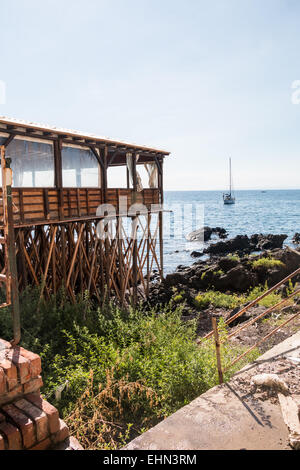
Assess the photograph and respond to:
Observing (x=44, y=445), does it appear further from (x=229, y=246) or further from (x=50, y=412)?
(x=229, y=246)

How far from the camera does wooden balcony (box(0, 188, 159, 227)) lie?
990cm

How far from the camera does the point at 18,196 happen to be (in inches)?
389

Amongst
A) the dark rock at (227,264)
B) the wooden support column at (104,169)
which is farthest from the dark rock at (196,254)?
the wooden support column at (104,169)

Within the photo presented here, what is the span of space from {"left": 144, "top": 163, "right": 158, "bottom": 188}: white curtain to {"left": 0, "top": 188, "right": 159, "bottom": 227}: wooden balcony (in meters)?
2.44

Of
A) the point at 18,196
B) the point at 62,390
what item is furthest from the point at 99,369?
the point at 18,196

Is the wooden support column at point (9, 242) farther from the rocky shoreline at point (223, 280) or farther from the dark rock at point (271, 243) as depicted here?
the dark rock at point (271, 243)

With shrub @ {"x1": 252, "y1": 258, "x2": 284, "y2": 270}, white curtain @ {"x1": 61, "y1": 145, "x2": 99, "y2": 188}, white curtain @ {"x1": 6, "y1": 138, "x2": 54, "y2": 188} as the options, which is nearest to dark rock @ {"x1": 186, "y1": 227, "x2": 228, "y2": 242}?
shrub @ {"x1": 252, "y1": 258, "x2": 284, "y2": 270}

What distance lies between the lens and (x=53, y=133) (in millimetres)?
10547

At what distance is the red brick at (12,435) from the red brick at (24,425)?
0.04 m

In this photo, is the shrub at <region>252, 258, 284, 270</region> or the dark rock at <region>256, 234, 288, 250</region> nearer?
the shrub at <region>252, 258, 284, 270</region>

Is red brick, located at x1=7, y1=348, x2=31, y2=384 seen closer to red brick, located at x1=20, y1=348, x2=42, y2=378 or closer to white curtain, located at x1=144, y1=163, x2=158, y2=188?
red brick, located at x1=20, y1=348, x2=42, y2=378

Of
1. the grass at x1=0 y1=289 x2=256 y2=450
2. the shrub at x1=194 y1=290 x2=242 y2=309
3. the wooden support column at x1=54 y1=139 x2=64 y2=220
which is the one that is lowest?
the shrub at x1=194 y1=290 x2=242 y2=309

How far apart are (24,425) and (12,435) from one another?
119mm

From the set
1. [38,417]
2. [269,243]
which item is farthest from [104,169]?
[269,243]
